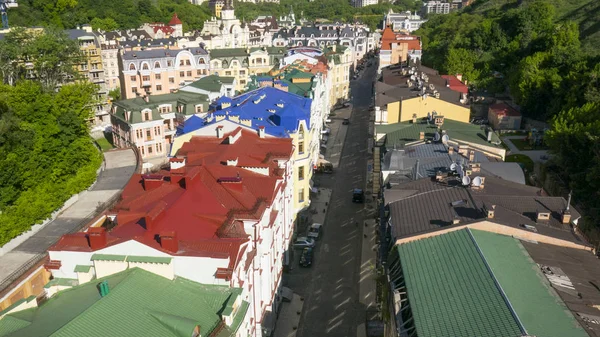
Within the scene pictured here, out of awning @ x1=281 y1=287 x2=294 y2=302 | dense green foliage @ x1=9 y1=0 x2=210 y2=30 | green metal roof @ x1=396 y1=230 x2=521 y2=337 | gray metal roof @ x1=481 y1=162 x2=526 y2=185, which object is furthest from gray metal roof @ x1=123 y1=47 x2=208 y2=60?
green metal roof @ x1=396 y1=230 x2=521 y2=337

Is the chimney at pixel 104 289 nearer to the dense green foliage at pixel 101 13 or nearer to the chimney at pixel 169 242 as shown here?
the chimney at pixel 169 242

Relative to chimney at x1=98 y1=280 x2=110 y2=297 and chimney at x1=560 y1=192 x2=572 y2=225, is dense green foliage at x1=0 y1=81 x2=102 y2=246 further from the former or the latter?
chimney at x1=560 y1=192 x2=572 y2=225

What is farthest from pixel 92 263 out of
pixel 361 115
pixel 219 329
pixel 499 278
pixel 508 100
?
pixel 508 100

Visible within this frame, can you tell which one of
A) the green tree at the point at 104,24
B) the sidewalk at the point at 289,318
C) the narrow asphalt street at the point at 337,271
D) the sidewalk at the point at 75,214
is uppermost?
the green tree at the point at 104,24

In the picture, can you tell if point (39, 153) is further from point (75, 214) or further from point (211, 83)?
point (211, 83)

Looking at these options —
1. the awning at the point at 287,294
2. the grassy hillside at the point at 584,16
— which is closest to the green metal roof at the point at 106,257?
the awning at the point at 287,294
